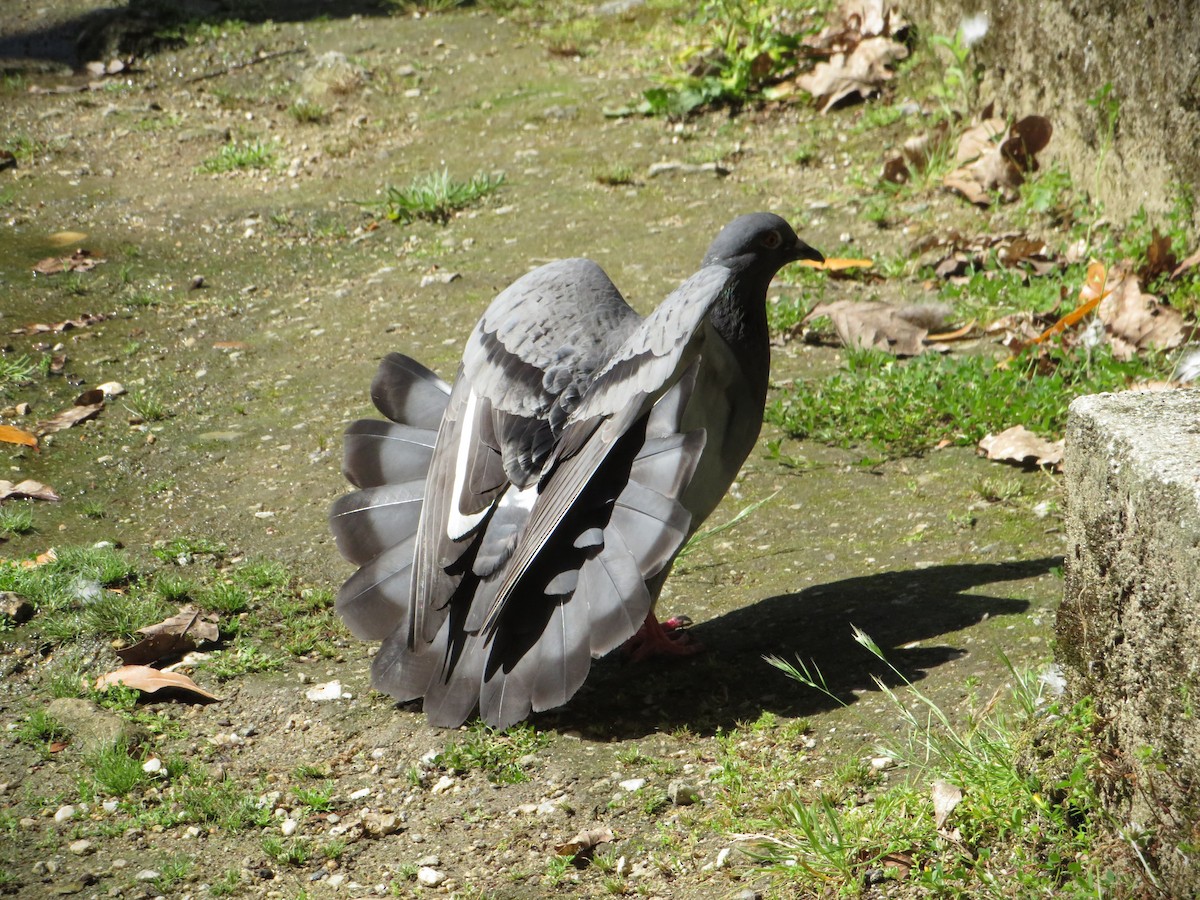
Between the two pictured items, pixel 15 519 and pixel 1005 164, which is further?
pixel 1005 164

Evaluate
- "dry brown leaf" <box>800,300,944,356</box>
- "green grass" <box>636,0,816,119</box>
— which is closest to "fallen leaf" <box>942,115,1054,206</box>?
"dry brown leaf" <box>800,300,944,356</box>

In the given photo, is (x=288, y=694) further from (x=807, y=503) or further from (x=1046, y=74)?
(x=1046, y=74)

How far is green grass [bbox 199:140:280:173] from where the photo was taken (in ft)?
26.4

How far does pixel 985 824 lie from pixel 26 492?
3.53 meters

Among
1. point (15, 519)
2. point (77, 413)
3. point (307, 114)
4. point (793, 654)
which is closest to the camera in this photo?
point (793, 654)

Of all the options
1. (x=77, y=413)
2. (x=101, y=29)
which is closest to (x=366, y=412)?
(x=77, y=413)

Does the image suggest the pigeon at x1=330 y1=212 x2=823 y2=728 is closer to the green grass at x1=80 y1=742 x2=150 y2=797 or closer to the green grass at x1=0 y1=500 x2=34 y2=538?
the green grass at x1=80 y1=742 x2=150 y2=797

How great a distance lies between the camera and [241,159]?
318 inches

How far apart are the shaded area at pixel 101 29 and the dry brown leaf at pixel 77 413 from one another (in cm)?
581

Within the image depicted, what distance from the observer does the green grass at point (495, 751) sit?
3.08 meters

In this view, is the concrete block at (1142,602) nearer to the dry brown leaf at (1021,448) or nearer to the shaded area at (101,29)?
the dry brown leaf at (1021,448)

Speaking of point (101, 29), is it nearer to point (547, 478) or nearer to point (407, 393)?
point (407, 393)

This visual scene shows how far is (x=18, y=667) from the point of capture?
3564 mm

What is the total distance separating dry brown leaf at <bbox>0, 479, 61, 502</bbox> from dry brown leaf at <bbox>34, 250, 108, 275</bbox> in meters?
2.39
